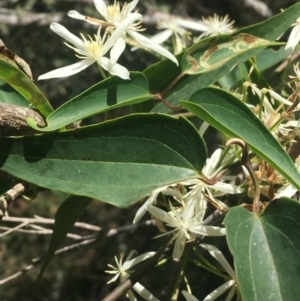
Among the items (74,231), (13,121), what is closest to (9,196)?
(13,121)

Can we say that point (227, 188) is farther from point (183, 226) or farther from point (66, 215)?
point (66, 215)

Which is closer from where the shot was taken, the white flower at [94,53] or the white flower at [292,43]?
the white flower at [94,53]

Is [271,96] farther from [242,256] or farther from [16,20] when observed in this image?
[16,20]

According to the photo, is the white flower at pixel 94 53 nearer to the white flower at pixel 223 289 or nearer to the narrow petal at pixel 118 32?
the narrow petal at pixel 118 32

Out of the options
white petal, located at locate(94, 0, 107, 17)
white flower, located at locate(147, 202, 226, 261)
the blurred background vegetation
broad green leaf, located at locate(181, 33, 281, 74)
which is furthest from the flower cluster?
the blurred background vegetation

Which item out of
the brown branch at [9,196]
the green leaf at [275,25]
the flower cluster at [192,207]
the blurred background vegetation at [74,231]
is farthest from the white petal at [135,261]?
the blurred background vegetation at [74,231]

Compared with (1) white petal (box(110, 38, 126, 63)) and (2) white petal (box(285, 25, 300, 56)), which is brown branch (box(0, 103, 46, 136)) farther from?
(2) white petal (box(285, 25, 300, 56))
